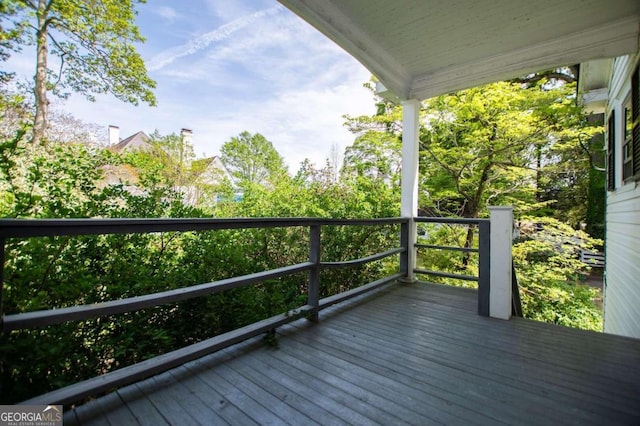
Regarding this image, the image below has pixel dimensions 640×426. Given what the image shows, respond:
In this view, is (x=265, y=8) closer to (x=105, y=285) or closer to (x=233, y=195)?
(x=233, y=195)

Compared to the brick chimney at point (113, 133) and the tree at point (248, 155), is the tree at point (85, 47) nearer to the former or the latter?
the brick chimney at point (113, 133)

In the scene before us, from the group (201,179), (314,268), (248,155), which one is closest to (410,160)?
(314,268)

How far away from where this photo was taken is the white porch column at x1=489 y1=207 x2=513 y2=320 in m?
2.84

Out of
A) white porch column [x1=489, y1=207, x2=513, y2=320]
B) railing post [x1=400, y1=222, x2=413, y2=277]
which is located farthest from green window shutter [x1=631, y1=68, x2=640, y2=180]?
railing post [x1=400, y1=222, x2=413, y2=277]

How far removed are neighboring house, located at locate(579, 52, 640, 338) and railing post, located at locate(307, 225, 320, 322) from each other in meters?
3.15

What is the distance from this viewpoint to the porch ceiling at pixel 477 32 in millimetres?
2496

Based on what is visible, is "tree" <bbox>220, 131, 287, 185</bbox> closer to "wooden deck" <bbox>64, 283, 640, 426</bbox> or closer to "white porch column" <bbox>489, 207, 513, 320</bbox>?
"white porch column" <bbox>489, 207, 513, 320</bbox>

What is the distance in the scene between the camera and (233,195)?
5230mm

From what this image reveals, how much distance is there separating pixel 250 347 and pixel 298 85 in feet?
60.9

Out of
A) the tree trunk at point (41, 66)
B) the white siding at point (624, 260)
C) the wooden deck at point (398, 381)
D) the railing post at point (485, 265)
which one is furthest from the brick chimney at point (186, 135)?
the white siding at point (624, 260)

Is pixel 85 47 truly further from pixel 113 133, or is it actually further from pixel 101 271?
pixel 101 271

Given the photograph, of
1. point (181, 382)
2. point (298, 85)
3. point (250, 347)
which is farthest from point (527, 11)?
point (298, 85)

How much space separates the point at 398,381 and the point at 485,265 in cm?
→ 173

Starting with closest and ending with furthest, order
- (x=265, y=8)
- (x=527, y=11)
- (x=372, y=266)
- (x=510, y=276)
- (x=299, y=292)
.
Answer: (x=527, y=11)
(x=510, y=276)
(x=299, y=292)
(x=372, y=266)
(x=265, y=8)
